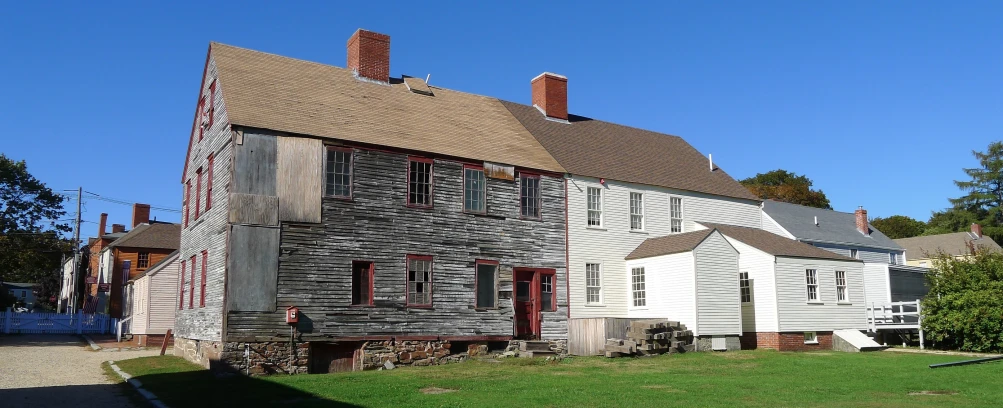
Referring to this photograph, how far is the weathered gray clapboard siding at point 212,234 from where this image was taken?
20328 mm

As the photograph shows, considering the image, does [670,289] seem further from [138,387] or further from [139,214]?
[139,214]

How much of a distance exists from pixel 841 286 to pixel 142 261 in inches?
1530

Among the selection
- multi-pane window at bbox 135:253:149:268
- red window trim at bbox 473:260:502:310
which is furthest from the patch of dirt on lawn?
multi-pane window at bbox 135:253:149:268

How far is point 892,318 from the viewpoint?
30.2 m

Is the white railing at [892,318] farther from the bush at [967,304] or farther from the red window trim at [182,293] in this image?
the red window trim at [182,293]

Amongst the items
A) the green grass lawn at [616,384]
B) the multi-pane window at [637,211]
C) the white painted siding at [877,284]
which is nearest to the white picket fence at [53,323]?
the green grass lawn at [616,384]

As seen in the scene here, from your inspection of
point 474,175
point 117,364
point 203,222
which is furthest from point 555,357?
point 117,364

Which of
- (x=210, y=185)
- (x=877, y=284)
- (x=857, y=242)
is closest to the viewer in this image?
(x=210, y=185)

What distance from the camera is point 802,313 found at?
26703 mm

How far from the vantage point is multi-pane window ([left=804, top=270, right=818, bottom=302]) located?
89.5 feet

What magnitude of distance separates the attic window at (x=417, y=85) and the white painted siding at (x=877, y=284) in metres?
20.5

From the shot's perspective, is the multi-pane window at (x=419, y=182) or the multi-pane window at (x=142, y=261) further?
the multi-pane window at (x=142, y=261)

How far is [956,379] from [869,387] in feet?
8.27

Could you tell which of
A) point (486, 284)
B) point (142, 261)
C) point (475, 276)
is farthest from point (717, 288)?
point (142, 261)
